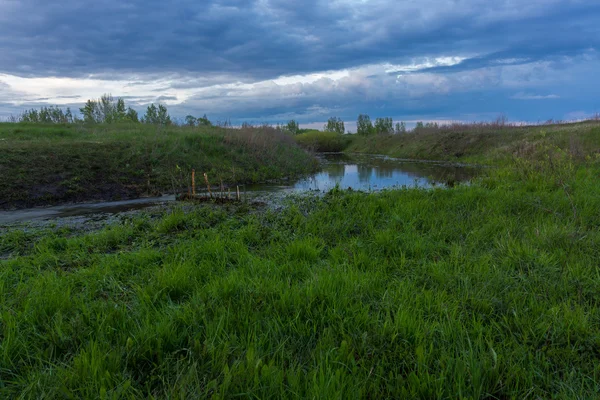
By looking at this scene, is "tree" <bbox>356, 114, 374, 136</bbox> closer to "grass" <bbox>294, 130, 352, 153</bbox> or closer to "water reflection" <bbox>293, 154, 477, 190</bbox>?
"grass" <bbox>294, 130, 352, 153</bbox>

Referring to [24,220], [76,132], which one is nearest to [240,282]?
[24,220]

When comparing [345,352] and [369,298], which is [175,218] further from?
[345,352]

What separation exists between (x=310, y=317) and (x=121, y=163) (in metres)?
14.0

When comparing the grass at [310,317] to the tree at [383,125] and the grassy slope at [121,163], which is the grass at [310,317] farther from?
the tree at [383,125]

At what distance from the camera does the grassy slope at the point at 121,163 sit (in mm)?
11547

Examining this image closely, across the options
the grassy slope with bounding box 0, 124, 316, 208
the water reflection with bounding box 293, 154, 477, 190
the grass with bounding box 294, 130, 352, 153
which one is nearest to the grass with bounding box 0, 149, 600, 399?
the water reflection with bounding box 293, 154, 477, 190

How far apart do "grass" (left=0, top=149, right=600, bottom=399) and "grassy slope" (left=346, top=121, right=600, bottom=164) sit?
1674 cm

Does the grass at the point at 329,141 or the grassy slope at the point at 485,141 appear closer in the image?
the grassy slope at the point at 485,141

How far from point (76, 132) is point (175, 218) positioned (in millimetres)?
18040

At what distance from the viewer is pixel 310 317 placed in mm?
2980

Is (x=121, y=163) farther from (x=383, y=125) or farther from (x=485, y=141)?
(x=383, y=125)

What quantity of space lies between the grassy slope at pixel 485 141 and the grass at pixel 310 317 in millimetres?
16743

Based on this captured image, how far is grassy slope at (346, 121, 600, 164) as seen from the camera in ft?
68.5

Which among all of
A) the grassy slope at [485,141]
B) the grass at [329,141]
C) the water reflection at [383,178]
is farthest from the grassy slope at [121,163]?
the grass at [329,141]
